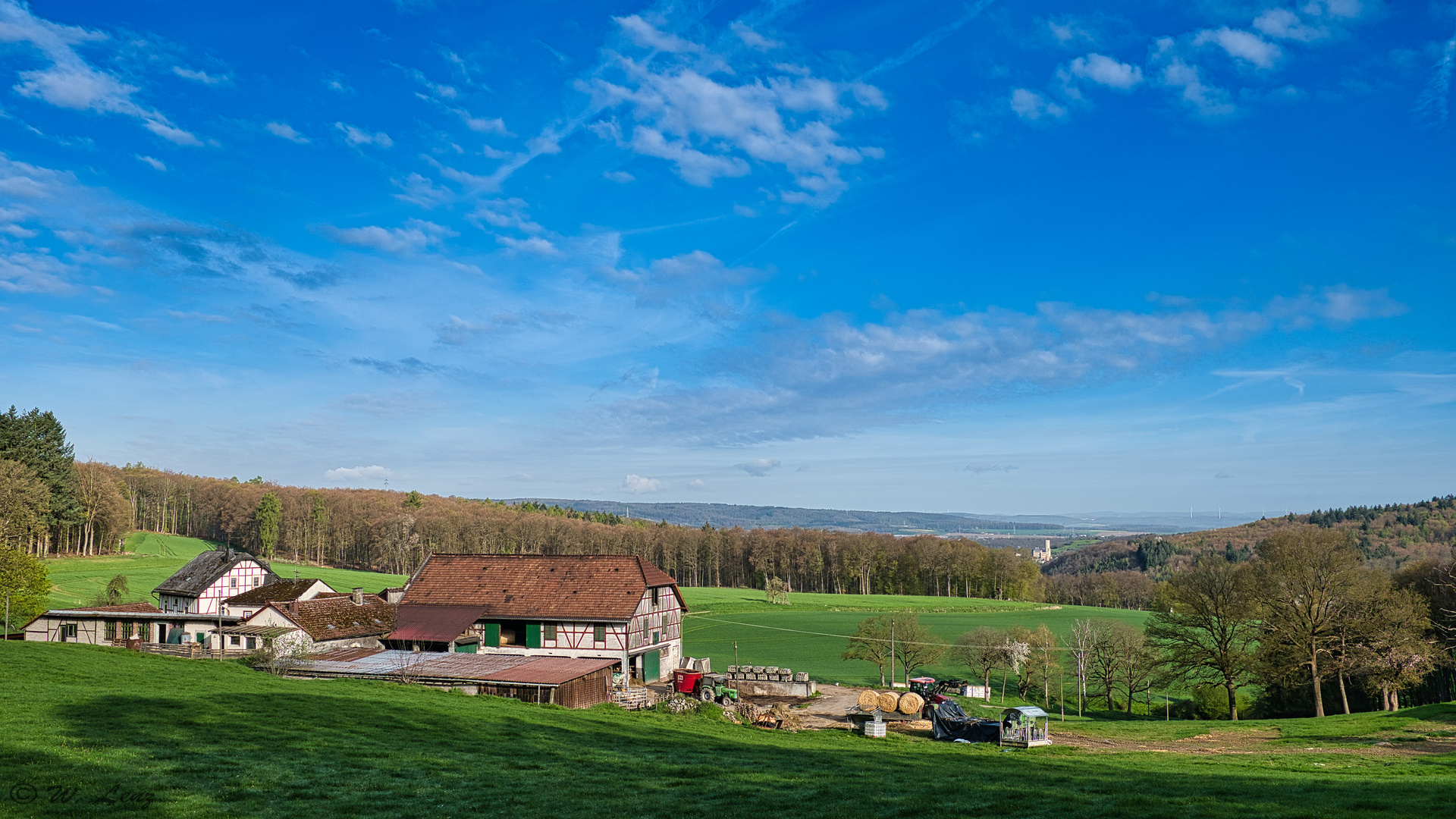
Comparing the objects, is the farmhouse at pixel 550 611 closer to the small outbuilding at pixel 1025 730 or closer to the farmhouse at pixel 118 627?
the farmhouse at pixel 118 627

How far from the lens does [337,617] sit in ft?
154

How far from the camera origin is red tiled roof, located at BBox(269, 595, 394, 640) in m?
45.4

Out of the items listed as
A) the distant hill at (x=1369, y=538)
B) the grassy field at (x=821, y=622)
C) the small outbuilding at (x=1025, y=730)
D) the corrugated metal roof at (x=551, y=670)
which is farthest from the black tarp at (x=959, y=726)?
the distant hill at (x=1369, y=538)

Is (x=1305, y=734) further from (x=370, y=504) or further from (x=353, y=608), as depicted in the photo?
(x=370, y=504)

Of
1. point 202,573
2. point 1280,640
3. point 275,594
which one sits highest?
point 202,573

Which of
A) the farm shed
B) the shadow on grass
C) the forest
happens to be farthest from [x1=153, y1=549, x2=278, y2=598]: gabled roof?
the shadow on grass

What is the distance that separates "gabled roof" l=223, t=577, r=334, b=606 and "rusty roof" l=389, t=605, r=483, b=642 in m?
9.07

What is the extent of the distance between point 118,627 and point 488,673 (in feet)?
104

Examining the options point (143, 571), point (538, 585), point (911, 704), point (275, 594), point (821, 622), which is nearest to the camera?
point (911, 704)

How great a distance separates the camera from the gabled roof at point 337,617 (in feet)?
149

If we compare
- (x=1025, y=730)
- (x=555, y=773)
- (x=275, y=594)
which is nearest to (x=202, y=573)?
(x=275, y=594)

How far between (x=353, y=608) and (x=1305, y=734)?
50263 mm

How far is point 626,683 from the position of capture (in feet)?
143

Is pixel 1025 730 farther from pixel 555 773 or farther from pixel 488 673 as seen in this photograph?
pixel 488 673
